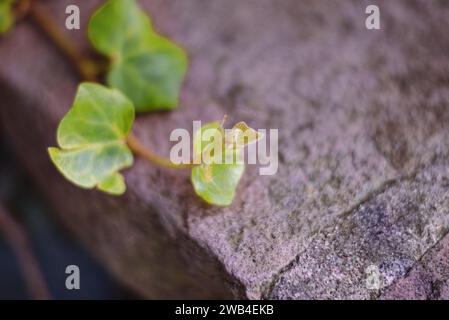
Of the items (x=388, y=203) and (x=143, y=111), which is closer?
(x=388, y=203)

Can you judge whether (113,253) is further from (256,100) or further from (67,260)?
(256,100)

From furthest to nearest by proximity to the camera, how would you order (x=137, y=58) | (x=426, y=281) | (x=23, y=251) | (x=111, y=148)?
1. (x=23, y=251)
2. (x=137, y=58)
3. (x=111, y=148)
4. (x=426, y=281)

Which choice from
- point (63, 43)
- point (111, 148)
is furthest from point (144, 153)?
point (63, 43)

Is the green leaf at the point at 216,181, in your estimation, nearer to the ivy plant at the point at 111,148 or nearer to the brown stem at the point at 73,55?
the ivy plant at the point at 111,148

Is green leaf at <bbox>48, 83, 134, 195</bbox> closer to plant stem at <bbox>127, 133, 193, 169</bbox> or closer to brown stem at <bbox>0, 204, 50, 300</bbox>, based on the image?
plant stem at <bbox>127, 133, 193, 169</bbox>

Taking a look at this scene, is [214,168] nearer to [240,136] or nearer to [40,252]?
[240,136]

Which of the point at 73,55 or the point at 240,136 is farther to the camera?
the point at 73,55
